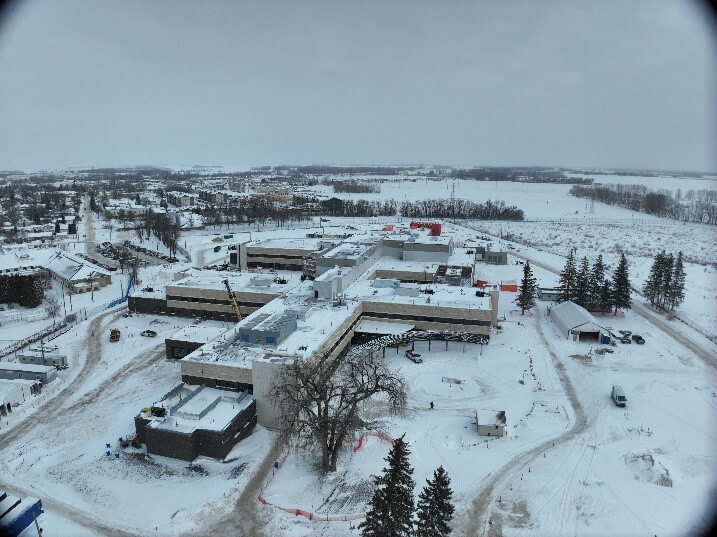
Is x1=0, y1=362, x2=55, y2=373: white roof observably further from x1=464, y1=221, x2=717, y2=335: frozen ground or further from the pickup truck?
x1=464, y1=221, x2=717, y2=335: frozen ground

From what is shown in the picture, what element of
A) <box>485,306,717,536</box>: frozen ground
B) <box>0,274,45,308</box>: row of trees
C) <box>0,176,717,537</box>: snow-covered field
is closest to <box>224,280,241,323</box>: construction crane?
<box>0,176,717,537</box>: snow-covered field

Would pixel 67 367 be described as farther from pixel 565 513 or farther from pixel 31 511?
pixel 565 513

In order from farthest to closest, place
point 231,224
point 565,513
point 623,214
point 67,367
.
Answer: point 623,214, point 231,224, point 67,367, point 565,513

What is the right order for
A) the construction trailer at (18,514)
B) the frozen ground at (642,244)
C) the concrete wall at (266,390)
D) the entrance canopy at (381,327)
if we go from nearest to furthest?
the construction trailer at (18,514) → the concrete wall at (266,390) → the entrance canopy at (381,327) → the frozen ground at (642,244)

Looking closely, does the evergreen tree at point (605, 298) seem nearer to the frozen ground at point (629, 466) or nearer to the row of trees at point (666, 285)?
the row of trees at point (666, 285)

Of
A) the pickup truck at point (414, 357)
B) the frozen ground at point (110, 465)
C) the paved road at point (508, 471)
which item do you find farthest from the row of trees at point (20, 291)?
the paved road at point (508, 471)

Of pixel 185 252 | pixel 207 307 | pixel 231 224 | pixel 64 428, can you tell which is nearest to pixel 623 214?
pixel 231 224
